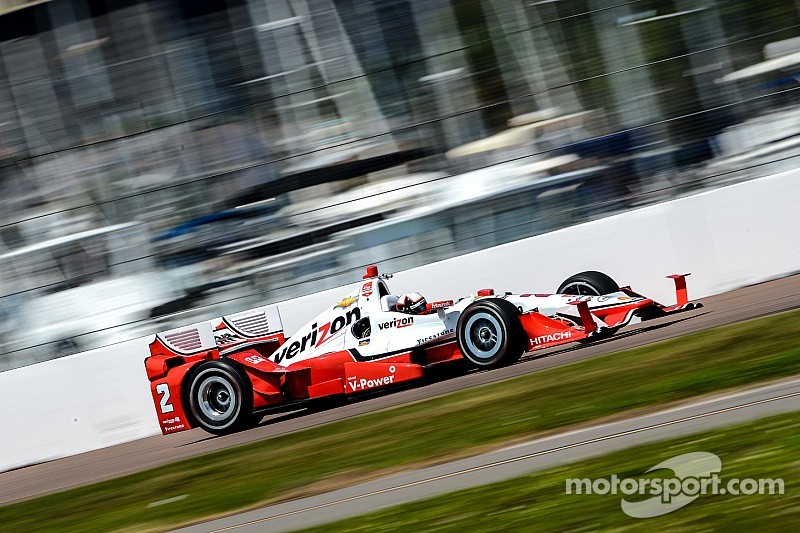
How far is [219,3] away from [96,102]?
185 centimetres

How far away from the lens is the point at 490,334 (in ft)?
29.4

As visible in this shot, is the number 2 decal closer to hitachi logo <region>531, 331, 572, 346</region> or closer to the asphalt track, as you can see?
the asphalt track

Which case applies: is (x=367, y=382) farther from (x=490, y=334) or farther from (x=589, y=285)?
(x=589, y=285)

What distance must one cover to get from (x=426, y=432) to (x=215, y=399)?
3.39 meters

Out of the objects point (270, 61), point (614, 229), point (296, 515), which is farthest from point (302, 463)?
point (270, 61)

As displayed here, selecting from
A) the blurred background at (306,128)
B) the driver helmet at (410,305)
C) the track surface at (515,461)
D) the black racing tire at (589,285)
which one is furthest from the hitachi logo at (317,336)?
the track surface at (515,461)

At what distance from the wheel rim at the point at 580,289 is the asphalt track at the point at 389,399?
474 mm

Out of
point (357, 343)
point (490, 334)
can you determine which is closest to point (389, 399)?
point (357, 343)

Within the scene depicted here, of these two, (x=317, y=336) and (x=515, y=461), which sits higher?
(x=317, y=336)

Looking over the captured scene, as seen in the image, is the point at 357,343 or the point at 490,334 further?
the point at 357,343

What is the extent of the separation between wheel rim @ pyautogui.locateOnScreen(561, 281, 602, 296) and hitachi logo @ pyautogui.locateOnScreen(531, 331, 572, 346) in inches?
37.2

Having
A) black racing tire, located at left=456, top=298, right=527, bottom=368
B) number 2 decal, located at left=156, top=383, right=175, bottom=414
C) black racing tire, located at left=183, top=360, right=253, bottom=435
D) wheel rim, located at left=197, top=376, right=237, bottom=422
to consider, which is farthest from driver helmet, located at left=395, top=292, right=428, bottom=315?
number 2 decal, located at left=156, top=383, right=175, bottom=414

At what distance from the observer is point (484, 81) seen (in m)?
12.1

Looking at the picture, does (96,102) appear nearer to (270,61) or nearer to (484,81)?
(270,61)
